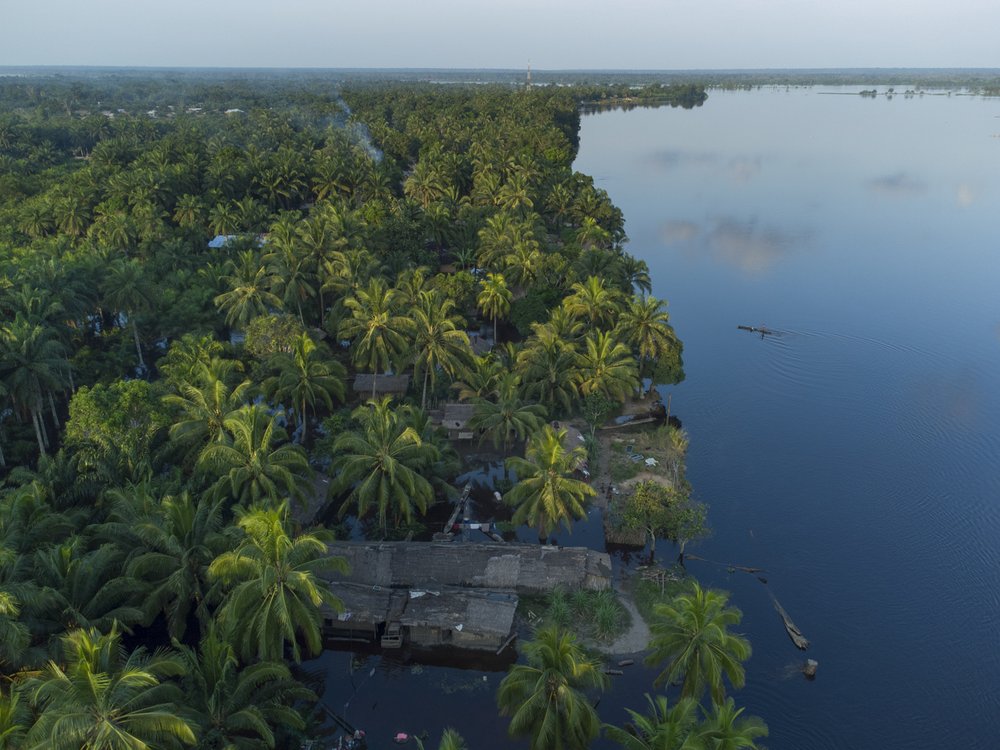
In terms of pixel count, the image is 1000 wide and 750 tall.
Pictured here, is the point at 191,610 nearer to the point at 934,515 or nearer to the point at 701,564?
the point at 701,564

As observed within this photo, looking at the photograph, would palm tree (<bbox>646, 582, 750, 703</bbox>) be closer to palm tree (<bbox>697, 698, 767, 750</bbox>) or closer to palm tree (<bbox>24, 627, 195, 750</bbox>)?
palm tree (<bbox>697, 698, 767, 750</bbox>)

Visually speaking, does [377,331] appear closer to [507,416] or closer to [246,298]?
[507,416]

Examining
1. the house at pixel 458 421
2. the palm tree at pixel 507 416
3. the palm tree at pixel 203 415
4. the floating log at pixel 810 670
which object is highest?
the palm tree at pixel 203 415

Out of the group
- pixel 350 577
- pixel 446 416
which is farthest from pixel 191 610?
pixel 446 416

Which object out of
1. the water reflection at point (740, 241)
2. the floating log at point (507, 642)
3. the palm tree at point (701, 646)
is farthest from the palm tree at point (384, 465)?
the water reflection at point (740, 241)

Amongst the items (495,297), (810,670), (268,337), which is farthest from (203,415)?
(810,670)

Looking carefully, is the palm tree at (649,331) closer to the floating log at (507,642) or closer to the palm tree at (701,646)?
the floating log at (507,642)
